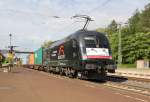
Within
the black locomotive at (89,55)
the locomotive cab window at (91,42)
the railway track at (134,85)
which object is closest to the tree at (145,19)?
the black locomotive at (89,55)

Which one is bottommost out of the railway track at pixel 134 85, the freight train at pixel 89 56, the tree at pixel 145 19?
the railway track at pixel 134 85

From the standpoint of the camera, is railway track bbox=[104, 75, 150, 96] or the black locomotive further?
the black locomotive

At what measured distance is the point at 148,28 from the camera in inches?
4126

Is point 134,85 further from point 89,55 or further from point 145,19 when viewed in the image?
point 145,19

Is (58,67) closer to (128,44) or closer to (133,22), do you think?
(128,44)

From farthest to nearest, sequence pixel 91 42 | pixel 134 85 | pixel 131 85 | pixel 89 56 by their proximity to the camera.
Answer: pixel 91 42
pixel 89 56
pixel 134 85
pixel 131 85

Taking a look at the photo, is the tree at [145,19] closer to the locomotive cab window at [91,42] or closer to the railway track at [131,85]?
the locomotive cab window at [91,42]

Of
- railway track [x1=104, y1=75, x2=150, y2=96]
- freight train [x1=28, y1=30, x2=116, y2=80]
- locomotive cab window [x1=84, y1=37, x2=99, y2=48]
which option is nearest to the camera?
railway track [x1=104, y1=75, x2=150, y2=96]

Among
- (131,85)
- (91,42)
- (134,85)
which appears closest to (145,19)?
(91,42)

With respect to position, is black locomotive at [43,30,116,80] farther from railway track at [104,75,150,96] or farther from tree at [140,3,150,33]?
tree at [140,3,150,33]

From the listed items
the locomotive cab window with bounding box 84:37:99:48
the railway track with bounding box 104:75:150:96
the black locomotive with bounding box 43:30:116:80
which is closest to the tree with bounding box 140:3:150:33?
the black locomotive with bounding box 43:30:116:80

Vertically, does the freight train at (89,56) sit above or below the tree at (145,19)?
below

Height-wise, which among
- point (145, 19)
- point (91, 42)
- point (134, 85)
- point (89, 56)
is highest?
point (145, 19)

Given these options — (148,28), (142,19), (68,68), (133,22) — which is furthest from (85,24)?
(133,22)
